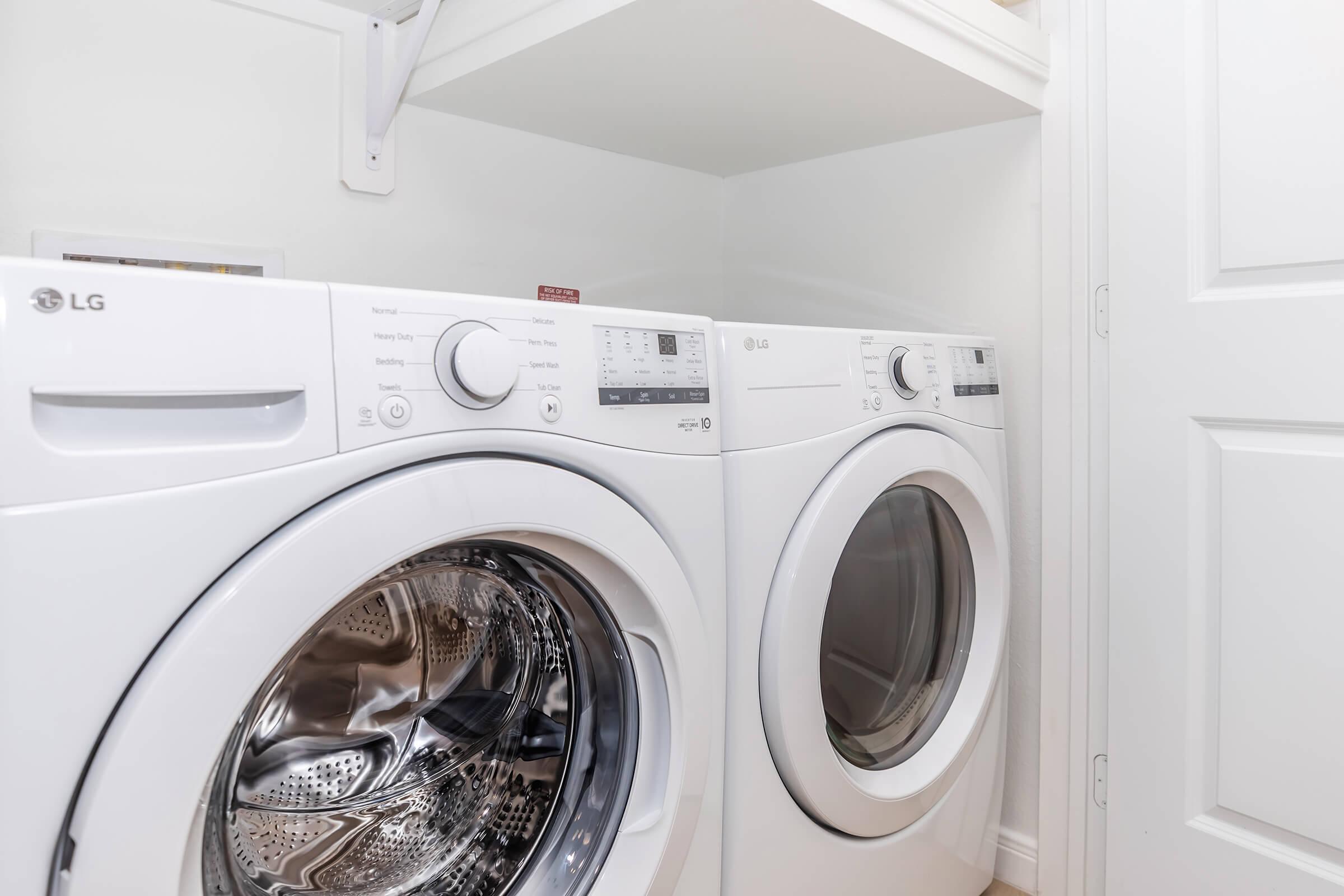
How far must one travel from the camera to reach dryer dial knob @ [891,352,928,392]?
3.54 feet

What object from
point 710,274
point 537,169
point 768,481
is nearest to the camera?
point 768,481

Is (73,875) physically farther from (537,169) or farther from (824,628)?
(537,169)

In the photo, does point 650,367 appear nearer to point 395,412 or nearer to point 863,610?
point 395,412

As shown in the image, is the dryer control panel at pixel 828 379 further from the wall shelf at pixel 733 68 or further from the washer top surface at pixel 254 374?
the wall shelf at pixel 733 68

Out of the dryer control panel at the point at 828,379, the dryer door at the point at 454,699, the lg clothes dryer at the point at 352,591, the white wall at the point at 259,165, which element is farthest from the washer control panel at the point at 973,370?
the white wall at the point at 259,165

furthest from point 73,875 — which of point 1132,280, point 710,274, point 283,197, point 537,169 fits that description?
point 710,274

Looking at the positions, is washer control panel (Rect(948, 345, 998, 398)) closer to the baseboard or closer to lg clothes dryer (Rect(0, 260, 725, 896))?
lg clothes dryer (Rect(0, 260, 725, 896))

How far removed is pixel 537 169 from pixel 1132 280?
40.8 inches

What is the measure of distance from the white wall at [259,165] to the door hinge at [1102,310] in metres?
0.87

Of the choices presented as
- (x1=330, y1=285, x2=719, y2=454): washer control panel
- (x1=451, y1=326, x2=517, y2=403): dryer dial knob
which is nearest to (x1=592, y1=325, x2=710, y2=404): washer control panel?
(x1=330, y1=285, x2=719, y2=454): washer control panel

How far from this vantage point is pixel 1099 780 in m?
1.34

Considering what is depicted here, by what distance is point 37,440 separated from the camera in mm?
473

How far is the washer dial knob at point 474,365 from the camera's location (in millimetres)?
639

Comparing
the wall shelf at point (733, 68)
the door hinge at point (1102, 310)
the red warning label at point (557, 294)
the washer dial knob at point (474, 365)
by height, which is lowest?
the washer dial knob at point (474, 365)
